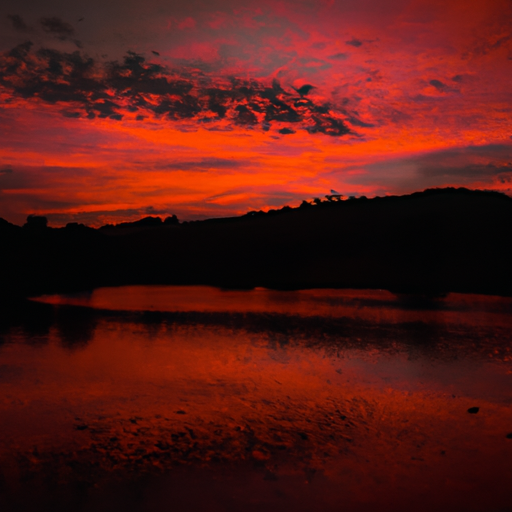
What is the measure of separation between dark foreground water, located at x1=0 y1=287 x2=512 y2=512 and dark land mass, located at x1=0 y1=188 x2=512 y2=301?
7934 mm

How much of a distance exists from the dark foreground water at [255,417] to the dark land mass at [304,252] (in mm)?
7934

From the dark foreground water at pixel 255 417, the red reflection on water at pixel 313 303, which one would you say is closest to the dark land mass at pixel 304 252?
the red reflection on water at pixel 313 303

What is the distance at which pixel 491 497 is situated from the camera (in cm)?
346

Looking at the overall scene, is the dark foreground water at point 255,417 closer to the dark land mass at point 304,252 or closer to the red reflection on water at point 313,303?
the red reflection on water at point 313,303

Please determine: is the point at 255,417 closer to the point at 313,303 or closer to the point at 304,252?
the point at 313,303

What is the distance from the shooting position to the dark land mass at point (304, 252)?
18.6 meters

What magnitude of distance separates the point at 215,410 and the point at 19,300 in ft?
34.6

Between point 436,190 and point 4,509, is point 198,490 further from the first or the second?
point 436,190

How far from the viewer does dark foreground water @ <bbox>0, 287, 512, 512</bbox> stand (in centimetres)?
350

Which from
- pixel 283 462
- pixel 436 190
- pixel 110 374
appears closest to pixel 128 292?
pixel 110 374

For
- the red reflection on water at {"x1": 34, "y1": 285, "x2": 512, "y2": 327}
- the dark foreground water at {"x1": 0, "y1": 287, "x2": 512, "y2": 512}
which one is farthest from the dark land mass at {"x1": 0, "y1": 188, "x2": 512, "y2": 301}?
the dark foreground water at {"x1": 0, "y1": 287, "x2": 512, "y2": 512}

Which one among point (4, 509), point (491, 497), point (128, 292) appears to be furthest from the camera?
point (128, 292)

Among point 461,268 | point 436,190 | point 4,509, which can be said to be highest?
point 436,190

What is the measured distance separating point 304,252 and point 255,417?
19.4 metres
